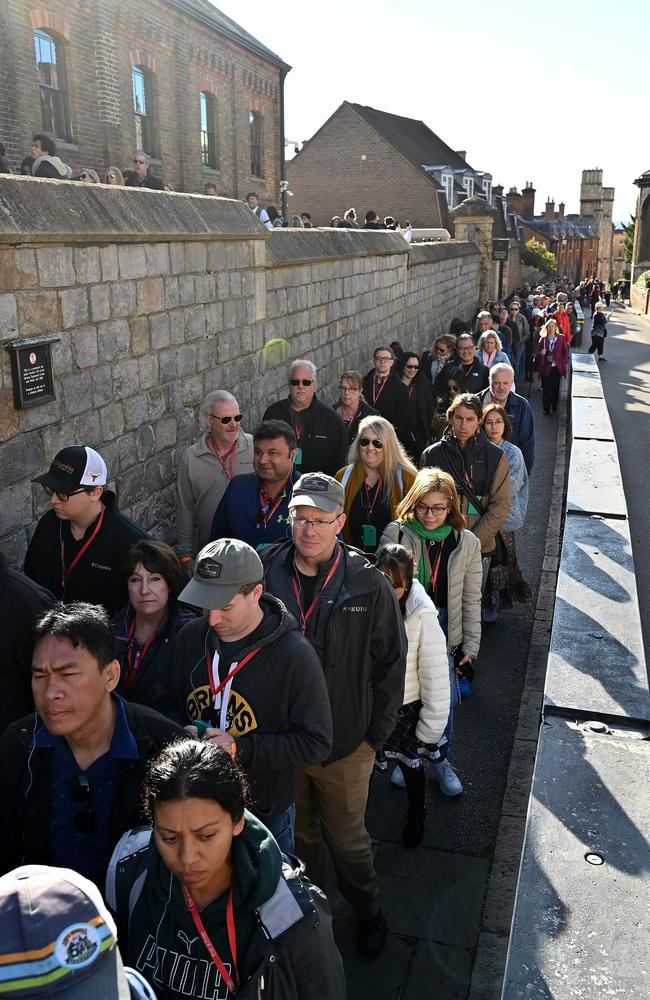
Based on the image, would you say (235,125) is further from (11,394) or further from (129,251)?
(11,394)

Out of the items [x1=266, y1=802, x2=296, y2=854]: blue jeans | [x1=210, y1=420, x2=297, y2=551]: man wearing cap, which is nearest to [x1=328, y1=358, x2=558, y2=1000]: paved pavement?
[x1=266, y1=802, x2=296, y2=854]: blue jeans

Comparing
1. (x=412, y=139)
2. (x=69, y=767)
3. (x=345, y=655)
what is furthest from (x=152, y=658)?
(x=412, y=139)

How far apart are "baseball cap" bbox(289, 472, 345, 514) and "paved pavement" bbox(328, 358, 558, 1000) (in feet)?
6.28

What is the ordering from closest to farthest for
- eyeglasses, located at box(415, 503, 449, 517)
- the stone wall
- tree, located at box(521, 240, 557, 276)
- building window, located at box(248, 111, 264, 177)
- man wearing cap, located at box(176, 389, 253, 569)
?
the stone wall < eyeglasses, located at box(415, 503, 449, 517) < man wearing cap, located at box(176, 389, 253, 569) < building window, located at box(248, 111, 264, 177) < tree, located at box(521, 240, 557, 276)

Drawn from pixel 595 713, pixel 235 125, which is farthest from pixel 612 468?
pixel 235 125

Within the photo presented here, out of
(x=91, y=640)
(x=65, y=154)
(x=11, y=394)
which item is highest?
(x=65, y=154)

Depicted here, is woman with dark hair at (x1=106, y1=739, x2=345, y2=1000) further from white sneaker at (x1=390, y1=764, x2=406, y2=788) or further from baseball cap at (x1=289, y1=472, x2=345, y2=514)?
white sneaker at (x1=390, y1=764, x2=406, y2=788)

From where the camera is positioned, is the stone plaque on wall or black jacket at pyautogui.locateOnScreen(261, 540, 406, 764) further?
the stone plaque on wall

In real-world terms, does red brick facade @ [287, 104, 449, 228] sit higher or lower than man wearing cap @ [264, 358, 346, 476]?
higher

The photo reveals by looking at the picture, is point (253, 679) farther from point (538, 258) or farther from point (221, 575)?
point (538, 258)

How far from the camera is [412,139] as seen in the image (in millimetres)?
45625

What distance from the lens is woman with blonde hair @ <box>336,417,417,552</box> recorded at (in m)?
5.60

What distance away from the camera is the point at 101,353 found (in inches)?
208

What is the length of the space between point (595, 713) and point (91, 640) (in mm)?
2714
